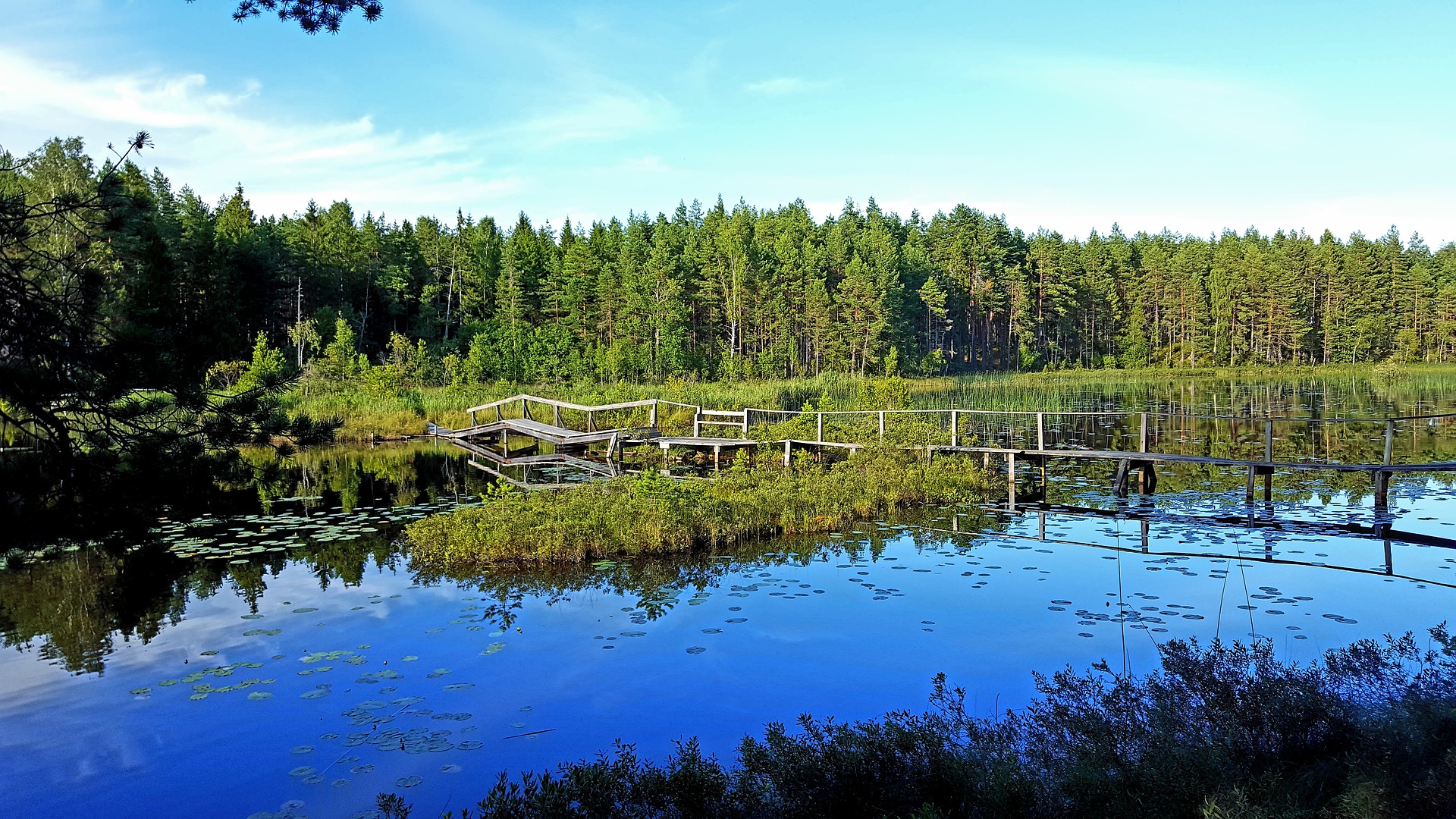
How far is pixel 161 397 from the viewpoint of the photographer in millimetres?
5453

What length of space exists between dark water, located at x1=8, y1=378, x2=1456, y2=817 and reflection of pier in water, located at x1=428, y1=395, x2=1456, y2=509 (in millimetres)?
2294

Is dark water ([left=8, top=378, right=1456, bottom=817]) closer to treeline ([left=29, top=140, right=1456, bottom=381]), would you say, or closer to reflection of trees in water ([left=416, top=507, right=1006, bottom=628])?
reflection of trees in water ([left=416, top=507, right=1006, bottom=628])

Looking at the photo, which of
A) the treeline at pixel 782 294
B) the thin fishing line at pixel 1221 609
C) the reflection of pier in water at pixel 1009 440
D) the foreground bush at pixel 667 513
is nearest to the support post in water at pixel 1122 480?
the reflection of pier in water at pixel 1009 440

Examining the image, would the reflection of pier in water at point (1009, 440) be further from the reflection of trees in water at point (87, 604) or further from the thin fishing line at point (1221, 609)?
the reflection of trees in water at point (87, 604)

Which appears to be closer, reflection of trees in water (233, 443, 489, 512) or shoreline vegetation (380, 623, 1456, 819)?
shoreline vegetation (380, 623, 1456, 819)

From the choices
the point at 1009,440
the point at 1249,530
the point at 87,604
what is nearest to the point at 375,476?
the point at 87,604

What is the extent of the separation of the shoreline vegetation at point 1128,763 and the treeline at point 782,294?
3132 cm

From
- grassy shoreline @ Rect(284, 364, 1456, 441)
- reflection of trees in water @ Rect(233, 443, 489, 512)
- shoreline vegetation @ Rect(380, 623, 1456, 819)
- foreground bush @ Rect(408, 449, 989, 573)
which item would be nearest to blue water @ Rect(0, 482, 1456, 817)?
foreground bush @ Rect(408, 449, 989, 573)

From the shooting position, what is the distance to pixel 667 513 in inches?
520

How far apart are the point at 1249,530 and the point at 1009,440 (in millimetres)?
11106

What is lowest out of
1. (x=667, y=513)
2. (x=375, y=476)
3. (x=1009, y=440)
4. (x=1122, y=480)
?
(x=375, y=476)

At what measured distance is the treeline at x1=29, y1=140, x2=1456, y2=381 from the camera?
5291 cm

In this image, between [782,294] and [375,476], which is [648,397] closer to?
[375,476]

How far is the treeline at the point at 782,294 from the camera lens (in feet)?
174
